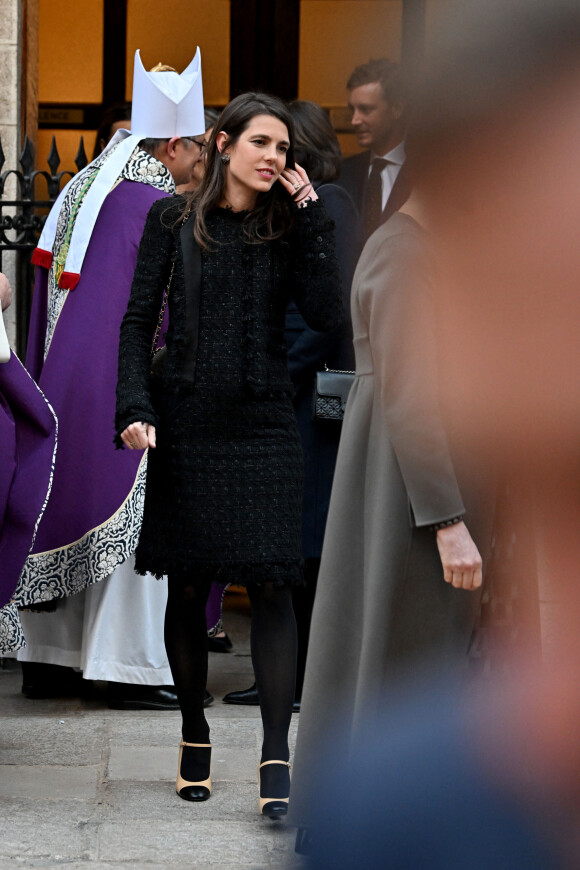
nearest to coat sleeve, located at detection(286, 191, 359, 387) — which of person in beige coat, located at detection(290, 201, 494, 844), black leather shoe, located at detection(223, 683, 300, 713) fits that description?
black leather shoe, located at detection(223, 683, 300, 713)

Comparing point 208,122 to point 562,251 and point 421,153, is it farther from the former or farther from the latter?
point 562,251

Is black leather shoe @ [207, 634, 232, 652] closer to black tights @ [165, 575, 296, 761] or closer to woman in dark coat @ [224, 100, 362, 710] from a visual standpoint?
woman in dark coat @ [224, 100, 362, 710]

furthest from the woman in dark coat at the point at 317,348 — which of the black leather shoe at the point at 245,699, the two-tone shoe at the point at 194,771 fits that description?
the two-tone shoe at the point at 194,771

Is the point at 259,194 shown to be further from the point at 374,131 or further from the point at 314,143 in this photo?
the point at 374,131

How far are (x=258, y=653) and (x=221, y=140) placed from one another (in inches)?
Answer: 50.1

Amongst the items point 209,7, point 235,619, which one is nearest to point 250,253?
point 235,619

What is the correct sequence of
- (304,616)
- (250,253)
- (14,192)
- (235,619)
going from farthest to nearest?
1. (235,619)
2. (14,192)
3. (304,616)
4. (250,253)

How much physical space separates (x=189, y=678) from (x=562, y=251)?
2.51 metres

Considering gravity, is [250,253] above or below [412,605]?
above

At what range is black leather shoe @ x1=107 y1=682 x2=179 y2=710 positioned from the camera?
4.30 m

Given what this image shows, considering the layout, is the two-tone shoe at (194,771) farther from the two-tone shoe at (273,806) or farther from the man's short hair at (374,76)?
the man's short hair at (374,76)

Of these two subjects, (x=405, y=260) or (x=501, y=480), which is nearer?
(x=501, y=480)

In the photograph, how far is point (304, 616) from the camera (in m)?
4.49

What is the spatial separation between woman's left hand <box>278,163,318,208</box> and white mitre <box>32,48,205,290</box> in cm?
104
